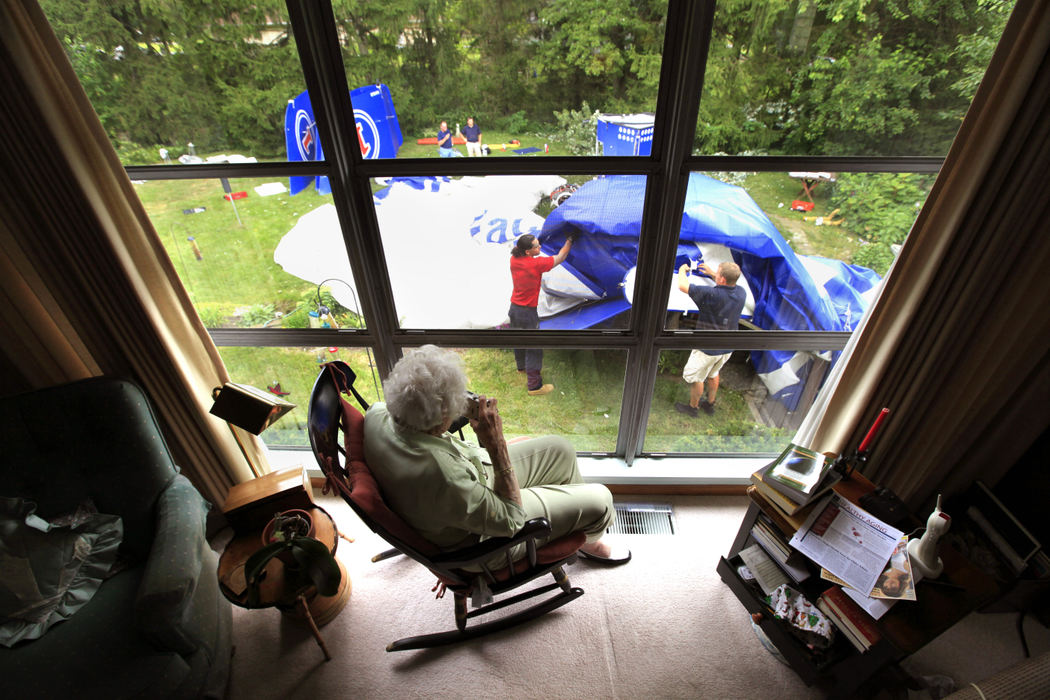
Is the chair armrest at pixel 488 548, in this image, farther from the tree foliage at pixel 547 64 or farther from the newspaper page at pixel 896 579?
the tree foliage at pixel 547 64

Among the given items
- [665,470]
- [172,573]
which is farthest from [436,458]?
[665,470]

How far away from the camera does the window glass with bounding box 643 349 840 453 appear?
6.88ft

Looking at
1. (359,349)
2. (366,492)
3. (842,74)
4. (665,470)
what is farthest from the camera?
(665,470)

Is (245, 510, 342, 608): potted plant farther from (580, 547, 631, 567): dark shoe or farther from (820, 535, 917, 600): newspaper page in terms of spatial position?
(820, 535, 917, 600): newspaper page

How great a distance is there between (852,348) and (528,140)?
145 centimetres

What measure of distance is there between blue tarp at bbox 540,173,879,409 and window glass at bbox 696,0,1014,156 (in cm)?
23

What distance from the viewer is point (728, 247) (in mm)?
1804

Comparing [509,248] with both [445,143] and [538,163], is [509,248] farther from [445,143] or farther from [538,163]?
[445,143]

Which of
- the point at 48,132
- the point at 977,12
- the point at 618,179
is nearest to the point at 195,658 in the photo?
the point at 48,132

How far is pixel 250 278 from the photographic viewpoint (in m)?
1.92

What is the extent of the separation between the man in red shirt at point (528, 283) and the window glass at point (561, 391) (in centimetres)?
3

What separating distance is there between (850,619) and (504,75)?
2.02 metres

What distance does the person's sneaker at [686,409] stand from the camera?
2279 millimetres

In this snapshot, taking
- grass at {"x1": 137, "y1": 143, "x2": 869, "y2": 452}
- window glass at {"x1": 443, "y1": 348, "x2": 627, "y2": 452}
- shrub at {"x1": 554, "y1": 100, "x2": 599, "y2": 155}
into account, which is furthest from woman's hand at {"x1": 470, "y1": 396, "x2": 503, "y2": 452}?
shrub at {"x1": 554, "y1": 100, "x2": 599, "y2": 155}
